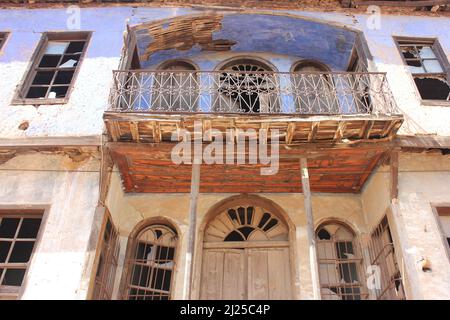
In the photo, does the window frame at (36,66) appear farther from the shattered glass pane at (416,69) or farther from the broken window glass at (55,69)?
the shattered glass pane at (416,69)

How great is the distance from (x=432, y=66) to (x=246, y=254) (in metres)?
5.61

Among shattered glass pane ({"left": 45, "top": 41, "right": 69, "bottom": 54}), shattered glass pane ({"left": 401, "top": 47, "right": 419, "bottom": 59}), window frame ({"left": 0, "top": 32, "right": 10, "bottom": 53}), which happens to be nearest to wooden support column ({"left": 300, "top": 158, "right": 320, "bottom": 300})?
shattered glass pane ({"left": 401, "top": 47, "right": 419, "bottom": 59})

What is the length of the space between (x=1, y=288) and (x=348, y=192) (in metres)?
6.35

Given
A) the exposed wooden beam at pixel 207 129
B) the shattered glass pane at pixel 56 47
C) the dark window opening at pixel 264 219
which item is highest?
the shattered glass pane at pixel 56 47

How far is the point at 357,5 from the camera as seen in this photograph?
10352mm

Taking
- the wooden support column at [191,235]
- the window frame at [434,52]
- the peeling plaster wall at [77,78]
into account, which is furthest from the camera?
the window frame at [434,52]

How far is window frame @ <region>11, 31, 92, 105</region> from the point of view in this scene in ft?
28.1

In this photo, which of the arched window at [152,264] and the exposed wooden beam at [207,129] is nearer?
the exposed wooden beam at [207,129]

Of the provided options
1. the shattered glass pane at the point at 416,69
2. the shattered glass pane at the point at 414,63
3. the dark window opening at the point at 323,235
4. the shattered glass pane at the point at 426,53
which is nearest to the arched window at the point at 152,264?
the dark window opening at the point at 323,235

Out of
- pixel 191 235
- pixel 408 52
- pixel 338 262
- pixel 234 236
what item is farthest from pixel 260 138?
pixel 408 52

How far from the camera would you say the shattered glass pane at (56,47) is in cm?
984

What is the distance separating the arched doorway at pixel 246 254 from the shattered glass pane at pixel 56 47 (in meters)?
4.91

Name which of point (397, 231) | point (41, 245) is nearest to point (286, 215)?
point (397, 231)
